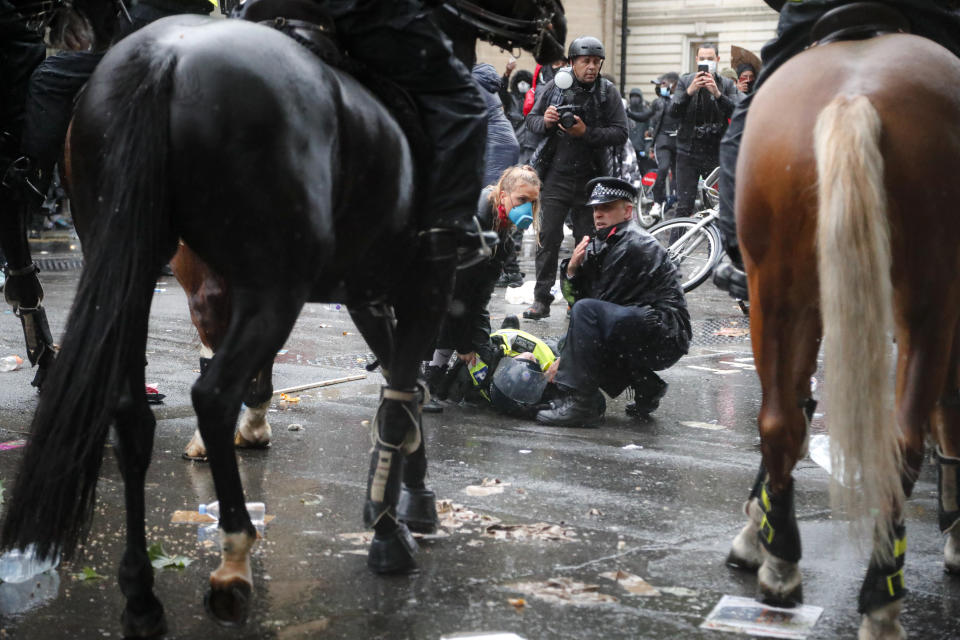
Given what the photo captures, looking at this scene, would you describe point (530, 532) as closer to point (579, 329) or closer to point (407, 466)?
point (407, 466)

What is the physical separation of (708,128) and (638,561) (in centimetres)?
1138

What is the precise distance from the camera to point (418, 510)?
507cm

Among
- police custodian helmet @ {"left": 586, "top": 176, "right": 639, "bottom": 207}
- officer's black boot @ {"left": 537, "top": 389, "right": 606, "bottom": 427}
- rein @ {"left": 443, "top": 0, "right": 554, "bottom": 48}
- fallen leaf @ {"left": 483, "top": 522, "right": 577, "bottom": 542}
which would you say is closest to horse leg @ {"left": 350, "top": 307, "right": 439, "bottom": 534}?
fallen leaf @ {"left": 483, "top": 522, "right": 577, "bottom": 542}

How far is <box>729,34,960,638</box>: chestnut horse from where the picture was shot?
372cm

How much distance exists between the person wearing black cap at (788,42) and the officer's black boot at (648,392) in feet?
9.14

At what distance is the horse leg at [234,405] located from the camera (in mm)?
3639

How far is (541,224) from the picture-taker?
1226 cm

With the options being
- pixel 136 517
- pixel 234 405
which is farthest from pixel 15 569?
pixel 234 405

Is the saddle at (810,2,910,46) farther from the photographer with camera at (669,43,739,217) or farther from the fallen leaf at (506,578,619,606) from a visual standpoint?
the photographer with camera at (669,43,739,217)

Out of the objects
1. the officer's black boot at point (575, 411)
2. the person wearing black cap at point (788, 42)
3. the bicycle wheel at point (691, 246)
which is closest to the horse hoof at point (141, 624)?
the person wearing black cap at point (788, 42)

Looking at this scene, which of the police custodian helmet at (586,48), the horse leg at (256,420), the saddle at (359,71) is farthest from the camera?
the police custodian helmet at (586,48)

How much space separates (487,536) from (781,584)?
128 centimetres

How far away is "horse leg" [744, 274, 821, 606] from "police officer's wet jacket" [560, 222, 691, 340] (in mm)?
3381

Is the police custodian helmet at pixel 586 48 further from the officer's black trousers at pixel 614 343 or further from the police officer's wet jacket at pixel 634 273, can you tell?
the officer's black trousers at pixel 614 343
